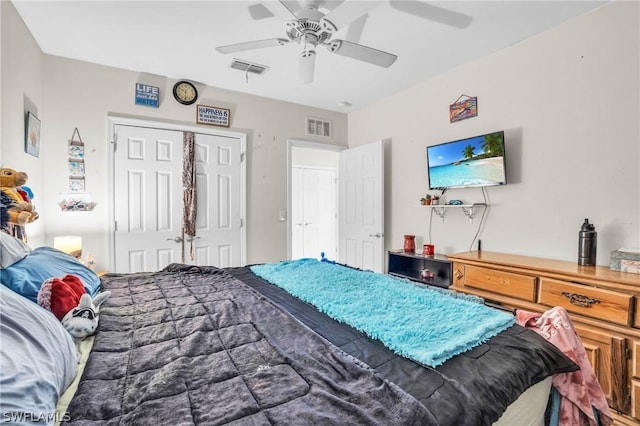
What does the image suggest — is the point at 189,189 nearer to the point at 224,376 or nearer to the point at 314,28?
the point at 314,28

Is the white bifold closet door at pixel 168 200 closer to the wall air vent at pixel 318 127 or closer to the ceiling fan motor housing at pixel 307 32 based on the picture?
the wall air vent at pixel 318 127

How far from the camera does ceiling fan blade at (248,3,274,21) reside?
2.11 metres

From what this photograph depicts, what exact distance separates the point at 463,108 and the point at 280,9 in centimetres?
209

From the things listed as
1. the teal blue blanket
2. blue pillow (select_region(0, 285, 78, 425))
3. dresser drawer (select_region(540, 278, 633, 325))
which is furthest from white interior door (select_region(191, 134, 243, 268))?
dresser drawer (select_region(540, 278, 633, 325))

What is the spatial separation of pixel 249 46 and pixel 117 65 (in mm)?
1777

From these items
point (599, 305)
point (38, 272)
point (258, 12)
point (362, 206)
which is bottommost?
point (599, 305)

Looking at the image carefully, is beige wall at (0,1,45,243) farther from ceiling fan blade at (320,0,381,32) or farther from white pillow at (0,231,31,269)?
ceiling fan blade at (320,0,381,32)

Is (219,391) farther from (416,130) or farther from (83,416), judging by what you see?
(416,130)

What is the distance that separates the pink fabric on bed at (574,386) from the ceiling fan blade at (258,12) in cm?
243

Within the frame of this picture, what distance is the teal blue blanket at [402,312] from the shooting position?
1052 mm

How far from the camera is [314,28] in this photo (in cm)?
196

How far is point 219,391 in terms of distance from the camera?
0.81 m

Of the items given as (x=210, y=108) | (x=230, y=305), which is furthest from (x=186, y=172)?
(x=230, y=305)

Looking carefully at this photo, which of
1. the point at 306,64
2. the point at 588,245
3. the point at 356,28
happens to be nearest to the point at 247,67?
the point at 306,64
